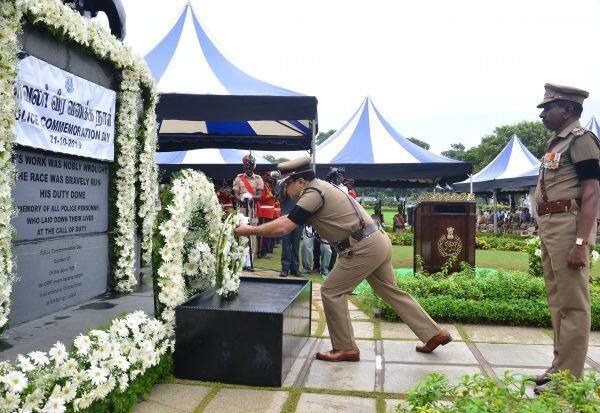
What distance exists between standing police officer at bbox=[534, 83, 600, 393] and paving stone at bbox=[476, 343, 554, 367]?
0.62 meters

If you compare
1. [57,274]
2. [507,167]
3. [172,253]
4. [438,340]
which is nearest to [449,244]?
[438,340]

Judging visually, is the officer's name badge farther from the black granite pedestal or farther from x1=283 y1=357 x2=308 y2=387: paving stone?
x1=283 y1=357 x2=308 y2=387: paving stone

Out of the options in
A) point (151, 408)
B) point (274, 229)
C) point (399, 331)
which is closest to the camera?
point (151, 408)

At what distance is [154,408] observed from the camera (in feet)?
10.9

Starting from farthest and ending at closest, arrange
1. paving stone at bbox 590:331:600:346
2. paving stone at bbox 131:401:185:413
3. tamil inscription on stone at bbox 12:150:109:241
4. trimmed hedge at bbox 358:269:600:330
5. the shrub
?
trimmed hedge at bbox 358:269:600:330 < paving stone at bbox 590:331:600:346 < tamil inscription on stone at bbox 12:150:109:241 < paving stone at bbox 131:401:185:413 < the shrub

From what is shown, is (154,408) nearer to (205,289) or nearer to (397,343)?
(205,289)

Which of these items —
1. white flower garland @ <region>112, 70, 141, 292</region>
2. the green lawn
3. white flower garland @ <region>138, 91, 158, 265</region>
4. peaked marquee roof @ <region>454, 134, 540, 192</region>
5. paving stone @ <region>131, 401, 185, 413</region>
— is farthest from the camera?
peaked marquee roof @ <region>454, 134, 540, 192</region>

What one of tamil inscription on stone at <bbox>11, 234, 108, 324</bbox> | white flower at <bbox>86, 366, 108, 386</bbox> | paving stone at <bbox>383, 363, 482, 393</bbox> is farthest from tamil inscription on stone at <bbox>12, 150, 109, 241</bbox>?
paving stone at <bbox>383, 363, 482, 393</bbox>

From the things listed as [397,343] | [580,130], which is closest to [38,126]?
[397,343]

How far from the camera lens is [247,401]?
11.4ft

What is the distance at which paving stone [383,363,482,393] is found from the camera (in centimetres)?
381

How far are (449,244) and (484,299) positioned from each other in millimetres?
2169

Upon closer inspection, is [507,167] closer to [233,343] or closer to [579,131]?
[579,131]

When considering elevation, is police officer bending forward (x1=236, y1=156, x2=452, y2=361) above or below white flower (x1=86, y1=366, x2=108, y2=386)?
above
